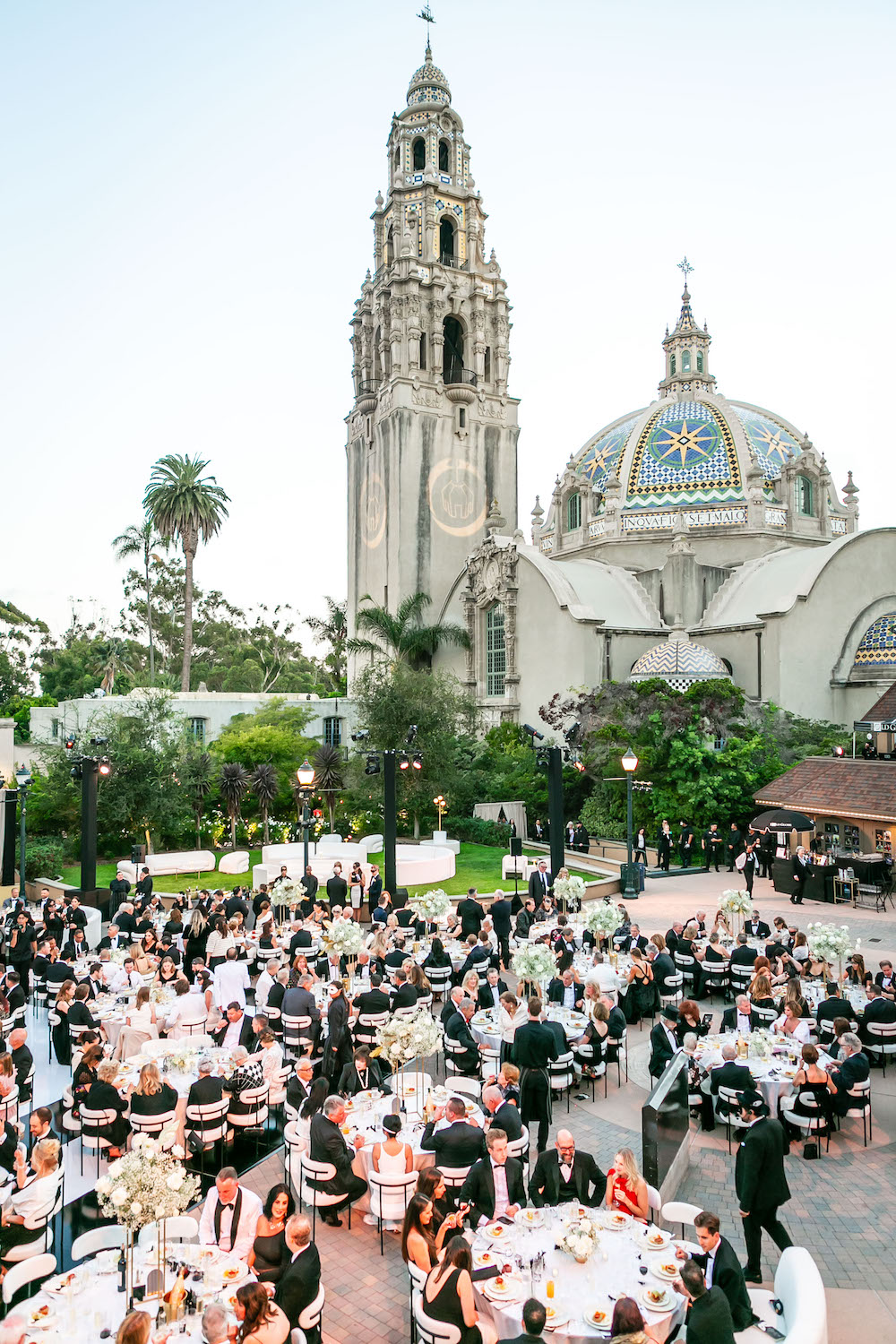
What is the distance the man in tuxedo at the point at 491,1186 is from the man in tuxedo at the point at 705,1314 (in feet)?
6.84

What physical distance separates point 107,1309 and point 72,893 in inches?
699

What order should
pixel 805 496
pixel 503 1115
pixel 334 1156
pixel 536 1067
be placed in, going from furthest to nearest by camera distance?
pixel 805 496
pixel 536 1067
pixel 334 1156
pixel 503 1115

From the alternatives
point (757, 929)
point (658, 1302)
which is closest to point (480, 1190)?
point (658, 1302)

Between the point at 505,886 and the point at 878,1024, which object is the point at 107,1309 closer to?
the point at 878,1024

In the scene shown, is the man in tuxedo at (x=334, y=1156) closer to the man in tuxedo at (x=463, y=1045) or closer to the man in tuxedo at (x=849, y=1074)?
the man in tuxedo at (x=463, y=1045)

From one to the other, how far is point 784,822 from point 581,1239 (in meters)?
18.5

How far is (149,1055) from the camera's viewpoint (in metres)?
11.3

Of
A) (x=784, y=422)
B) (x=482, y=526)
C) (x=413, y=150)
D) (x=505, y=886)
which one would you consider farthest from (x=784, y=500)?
(x=413, y=150)

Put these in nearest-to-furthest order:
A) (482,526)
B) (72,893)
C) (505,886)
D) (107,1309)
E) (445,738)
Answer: (107,1309) → (72,893) → (505,886) → (445,738) → (482,526)

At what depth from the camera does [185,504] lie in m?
50.4

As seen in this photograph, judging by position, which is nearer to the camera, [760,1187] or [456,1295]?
[456,1295]

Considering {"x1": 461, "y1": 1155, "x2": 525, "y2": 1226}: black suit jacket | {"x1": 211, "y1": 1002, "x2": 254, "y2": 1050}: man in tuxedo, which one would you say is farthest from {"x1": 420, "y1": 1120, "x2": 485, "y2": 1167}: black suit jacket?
{"x1": 211, "y1": 1002, "x2": 254, "y2": 1050}: man in tuxedo

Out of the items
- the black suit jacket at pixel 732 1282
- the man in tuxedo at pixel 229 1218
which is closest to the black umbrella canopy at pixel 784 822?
the black suit jacket at pixel 732 1282

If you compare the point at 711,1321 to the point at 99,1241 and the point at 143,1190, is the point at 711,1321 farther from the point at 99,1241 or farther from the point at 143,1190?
the point at 99,1241
